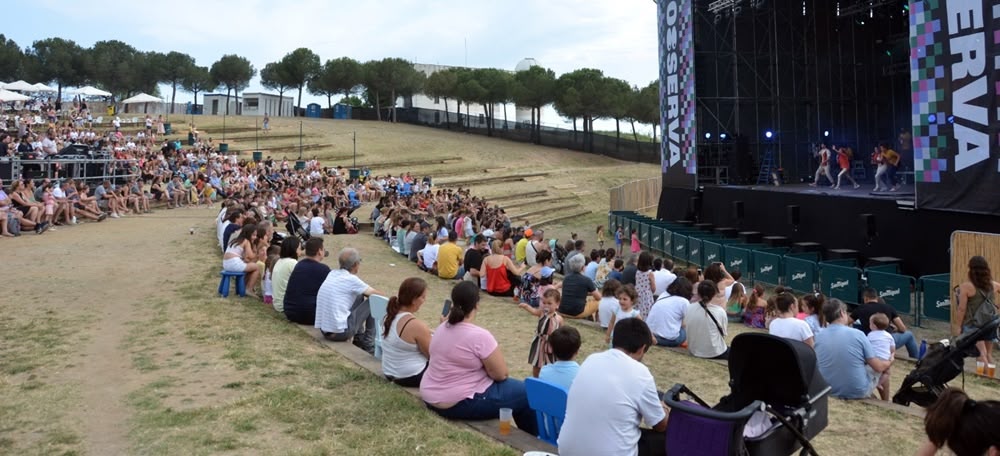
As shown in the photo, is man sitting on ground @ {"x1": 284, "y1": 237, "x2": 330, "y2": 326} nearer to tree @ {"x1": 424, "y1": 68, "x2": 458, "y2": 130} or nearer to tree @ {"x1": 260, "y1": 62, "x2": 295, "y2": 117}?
tree @ {"x1": 424, "y1": 68, "x2": 458, "y2": 130}

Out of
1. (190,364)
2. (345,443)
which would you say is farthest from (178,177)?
(345,443)

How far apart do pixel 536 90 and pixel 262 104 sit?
2533cm

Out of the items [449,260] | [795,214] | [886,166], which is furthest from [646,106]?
[449,260]

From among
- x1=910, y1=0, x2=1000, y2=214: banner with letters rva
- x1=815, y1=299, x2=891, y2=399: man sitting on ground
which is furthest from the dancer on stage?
x1=815, y1=299, x2=891, y2=399: man sitting on ground

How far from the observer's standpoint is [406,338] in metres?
5.84

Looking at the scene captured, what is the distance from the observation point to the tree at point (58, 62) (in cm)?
6134

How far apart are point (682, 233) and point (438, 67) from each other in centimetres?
7089

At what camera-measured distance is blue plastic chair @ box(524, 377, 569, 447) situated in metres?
4.69

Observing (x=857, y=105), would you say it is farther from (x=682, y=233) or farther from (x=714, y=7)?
(x=682, y=233)

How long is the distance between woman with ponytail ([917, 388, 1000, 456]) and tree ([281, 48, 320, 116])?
7095 centimetres

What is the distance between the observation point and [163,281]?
36.8ft

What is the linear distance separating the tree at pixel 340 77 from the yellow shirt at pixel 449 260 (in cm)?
5525

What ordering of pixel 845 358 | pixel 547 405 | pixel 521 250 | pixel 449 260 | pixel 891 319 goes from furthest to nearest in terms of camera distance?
pixel 521 250
pixel 449 260
pixel 891 319
pixel 845 358
pixel 547 405

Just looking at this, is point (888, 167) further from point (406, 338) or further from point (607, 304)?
point (406, 338)
